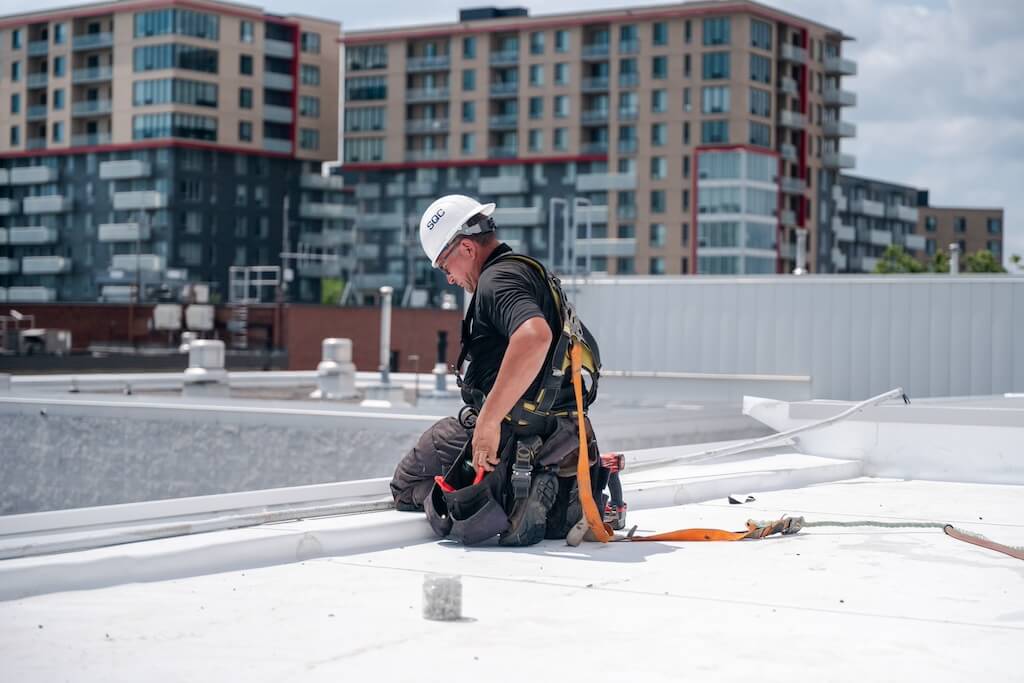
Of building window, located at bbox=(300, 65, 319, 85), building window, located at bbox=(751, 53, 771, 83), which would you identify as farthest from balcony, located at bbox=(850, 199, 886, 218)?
building window, located at bbox=(300, 65, 319, 85)

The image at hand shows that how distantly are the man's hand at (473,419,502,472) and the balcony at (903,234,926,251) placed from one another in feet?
392

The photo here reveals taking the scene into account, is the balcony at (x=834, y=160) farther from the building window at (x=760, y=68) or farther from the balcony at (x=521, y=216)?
the balcony at (x=521, y=216)

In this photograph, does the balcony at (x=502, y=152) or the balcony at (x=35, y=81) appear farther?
the balcony at (x=35, y=81)

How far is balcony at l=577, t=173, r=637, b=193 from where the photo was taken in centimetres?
9069

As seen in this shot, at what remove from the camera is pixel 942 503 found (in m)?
7.49

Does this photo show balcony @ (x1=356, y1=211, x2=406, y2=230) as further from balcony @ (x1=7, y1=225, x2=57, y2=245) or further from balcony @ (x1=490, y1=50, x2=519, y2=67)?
balcony @ (x1=7, y1=225, x2=57, y2=245)

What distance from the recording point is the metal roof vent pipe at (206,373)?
95.3 feet

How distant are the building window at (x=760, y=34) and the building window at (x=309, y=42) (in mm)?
33984

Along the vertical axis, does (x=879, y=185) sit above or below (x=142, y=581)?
above

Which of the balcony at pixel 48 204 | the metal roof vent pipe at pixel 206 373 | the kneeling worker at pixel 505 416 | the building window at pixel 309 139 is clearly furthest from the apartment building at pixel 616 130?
the kneeling worker at pixel 505 416

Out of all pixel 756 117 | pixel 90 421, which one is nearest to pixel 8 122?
pixel 756 117

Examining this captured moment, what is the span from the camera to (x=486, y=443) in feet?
17.5

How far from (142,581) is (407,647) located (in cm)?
129

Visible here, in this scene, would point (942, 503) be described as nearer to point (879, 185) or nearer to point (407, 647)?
point (407, 647)
